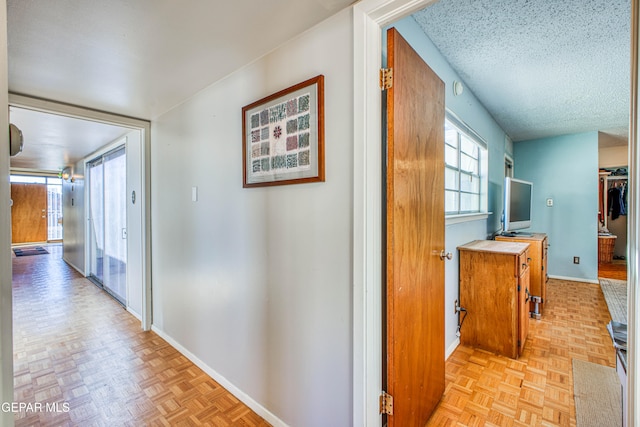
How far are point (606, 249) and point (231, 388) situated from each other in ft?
23.7

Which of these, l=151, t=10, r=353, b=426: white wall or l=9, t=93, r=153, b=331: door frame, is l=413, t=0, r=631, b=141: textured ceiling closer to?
l=151, t=10, r=353, b=426: white wall

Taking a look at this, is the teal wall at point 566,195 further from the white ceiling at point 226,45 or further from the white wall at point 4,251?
the white wall at point 4,251

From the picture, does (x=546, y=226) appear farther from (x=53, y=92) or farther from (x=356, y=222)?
(x=53, y=92)

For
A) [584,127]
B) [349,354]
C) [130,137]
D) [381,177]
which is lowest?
[349,354]

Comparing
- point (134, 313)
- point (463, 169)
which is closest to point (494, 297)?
point (463, 169)

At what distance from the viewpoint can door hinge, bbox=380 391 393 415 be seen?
122cm

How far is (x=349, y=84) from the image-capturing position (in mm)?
1221

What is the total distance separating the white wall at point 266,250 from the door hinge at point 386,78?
5.3 inches

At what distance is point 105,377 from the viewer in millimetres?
2049

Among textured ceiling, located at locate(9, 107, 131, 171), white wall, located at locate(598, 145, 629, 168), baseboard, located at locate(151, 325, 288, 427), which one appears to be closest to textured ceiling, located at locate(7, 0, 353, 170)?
textured ceiling, located at locate(9, 107, 131, 171)

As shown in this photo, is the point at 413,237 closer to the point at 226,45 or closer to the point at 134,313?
the point at 226,45

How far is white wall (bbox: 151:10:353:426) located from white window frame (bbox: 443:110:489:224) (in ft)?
3.98

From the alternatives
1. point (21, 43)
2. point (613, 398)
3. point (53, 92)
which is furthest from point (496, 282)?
point (53, 92)

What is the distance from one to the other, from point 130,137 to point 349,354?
313 centimetres
